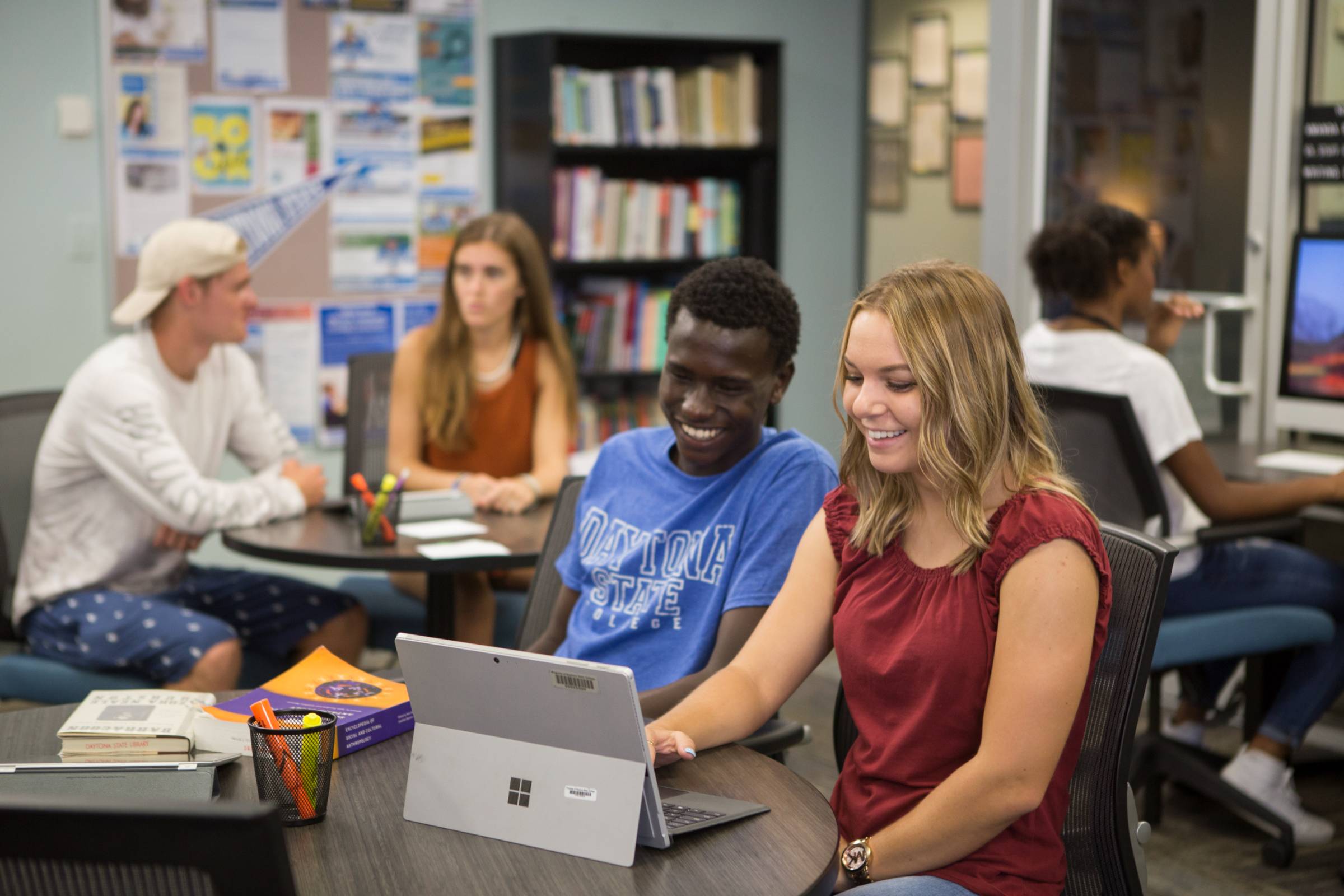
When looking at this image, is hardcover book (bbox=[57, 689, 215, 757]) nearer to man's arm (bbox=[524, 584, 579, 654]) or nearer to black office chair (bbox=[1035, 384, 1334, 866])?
man's arm (bbox=[524, 584, 579, 654])

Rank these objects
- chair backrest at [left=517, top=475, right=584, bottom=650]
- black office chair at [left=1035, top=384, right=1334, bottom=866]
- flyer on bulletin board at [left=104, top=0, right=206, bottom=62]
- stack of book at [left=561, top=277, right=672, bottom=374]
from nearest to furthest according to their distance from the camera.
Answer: chair backrest at [left=517, top=475, right=584, bottom=650]
black office chair at [left=1035, top=384, right=1334, bottom=866]
flyer on bulletin board at [left=104, top=0, right=206, bottom=62]
stack of book at [left=561, top=277, right=672, bottom=374]

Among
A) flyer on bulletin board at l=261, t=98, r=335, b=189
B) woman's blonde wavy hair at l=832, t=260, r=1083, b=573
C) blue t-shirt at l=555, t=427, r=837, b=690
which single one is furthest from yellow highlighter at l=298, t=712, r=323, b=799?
flyer on bulletin board at l=261, t=98, r=335, b=189

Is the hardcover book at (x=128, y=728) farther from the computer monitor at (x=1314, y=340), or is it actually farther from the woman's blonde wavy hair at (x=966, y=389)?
the computer monitor at (x=1314, y=340)

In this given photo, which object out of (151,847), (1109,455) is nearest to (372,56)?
(1109,455)

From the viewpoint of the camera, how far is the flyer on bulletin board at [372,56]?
4.66m

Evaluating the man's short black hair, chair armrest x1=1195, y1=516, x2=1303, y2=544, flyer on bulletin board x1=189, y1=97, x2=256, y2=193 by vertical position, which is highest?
flyer on bulletin board x1=189, y1=97, x2=256, y2=193

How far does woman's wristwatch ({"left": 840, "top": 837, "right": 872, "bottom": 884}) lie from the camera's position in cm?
144

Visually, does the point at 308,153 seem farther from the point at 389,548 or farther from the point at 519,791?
the point at 519,791

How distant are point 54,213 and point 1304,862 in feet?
12.7

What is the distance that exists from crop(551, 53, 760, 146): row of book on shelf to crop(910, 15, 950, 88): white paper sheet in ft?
2.25

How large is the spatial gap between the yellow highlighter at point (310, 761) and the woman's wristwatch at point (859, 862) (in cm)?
55

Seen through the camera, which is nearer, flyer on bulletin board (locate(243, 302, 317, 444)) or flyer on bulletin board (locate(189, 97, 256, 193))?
flyer on bulletin board (locate(189, 97, 256, 193))

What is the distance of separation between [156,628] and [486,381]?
96 centimetres

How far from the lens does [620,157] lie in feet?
17.4
